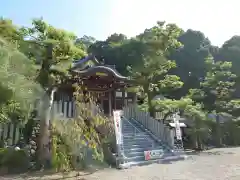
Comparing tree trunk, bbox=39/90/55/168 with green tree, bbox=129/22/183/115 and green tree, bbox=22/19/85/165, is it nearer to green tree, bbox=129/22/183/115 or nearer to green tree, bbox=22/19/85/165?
green tree, bbox=22/19/85/165

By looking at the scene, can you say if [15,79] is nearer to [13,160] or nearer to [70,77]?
[13,160]

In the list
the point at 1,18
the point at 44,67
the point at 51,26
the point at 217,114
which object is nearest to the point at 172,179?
the point at 44,67

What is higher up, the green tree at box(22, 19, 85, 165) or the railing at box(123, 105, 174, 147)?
the green tree at box(22, 19, 85, 165)

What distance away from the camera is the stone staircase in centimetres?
1083

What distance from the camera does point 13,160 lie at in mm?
9352

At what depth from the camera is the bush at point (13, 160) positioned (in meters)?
9.15

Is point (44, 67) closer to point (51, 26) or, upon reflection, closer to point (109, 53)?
point (51, 26)

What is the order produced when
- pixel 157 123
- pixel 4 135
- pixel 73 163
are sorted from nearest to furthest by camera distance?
1. pixel 73 163
2. pixel 4 135
3. pixel 157 123

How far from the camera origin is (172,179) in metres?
7.87

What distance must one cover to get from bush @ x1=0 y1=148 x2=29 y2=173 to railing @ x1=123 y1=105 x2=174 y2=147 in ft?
22.6

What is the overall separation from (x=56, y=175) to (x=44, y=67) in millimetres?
3878

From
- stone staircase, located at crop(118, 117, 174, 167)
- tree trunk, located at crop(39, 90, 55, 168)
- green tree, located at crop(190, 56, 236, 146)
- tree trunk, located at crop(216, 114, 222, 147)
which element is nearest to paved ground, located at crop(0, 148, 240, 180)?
stone staircase, located at crop(118, 117, 174, 167)

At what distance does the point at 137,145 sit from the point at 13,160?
5.53 metres

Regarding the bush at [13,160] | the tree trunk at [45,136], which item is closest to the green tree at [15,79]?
the tree trunk at [45,136]
